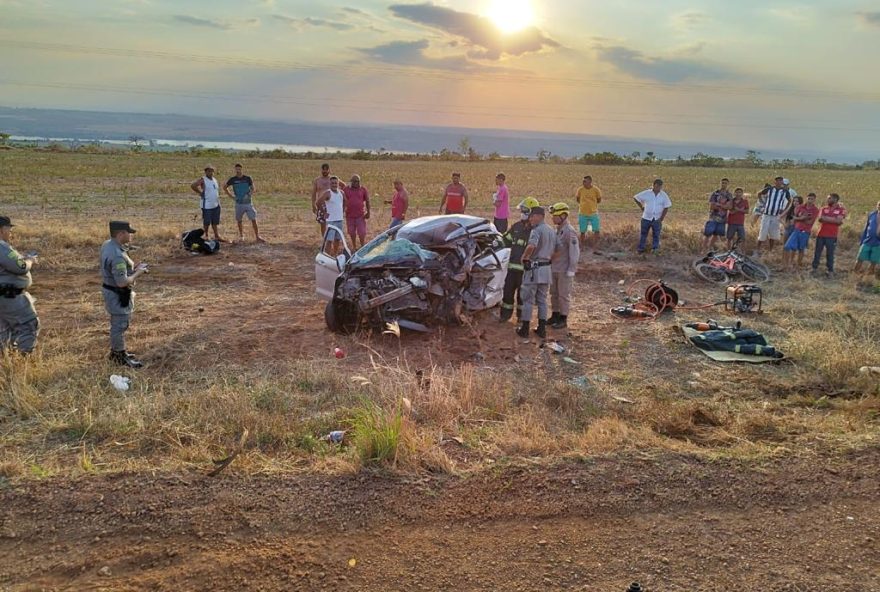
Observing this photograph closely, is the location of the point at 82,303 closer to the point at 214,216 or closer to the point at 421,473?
the point at 214,216

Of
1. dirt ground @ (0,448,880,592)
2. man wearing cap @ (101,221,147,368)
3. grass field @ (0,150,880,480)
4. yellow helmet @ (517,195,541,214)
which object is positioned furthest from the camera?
yellow helmet @ (517,195,541,214)

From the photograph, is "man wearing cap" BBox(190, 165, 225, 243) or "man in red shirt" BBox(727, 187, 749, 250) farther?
"man in red shirt" BBox(727, 187, 749, 250)

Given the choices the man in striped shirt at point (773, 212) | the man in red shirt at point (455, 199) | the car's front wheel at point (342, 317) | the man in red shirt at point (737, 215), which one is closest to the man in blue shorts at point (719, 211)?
the man in red shirt at point (737, 215)

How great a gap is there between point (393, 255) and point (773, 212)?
10291 millimetres

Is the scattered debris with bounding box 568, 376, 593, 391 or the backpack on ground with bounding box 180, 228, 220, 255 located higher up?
the backpack on ground with bounding box 180, 228, 220, 255

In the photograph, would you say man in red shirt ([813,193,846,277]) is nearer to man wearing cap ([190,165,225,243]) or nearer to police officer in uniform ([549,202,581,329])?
police officer in uniform ([549,202,581,329])

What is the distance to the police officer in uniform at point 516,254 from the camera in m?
8.13

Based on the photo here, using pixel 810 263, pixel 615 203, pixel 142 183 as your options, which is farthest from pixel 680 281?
pixel 142 183

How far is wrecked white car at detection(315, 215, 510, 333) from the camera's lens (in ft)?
24.1

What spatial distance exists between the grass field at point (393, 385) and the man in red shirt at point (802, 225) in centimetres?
97

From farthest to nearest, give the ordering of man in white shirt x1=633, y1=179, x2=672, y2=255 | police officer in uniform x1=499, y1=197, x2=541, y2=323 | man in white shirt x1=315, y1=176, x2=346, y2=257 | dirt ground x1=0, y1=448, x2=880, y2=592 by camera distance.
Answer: man in white shirt x1=633, y1=179, x2=672, y2=255
man in white shirt x1=315, y1=176, x2=346, y2=257
police officer in uniform x1=499, y1=197, x2=541, y2=323
dirt ground x1=0, y1=448, x2=880, y2=592

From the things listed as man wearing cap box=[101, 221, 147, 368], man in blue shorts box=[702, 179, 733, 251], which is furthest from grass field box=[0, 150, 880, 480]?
man in blue shorts box=[702, 179, 733, 251]

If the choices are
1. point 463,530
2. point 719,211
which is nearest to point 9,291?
point 463,530

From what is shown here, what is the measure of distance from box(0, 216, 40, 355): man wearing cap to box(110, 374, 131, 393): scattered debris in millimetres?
1105
